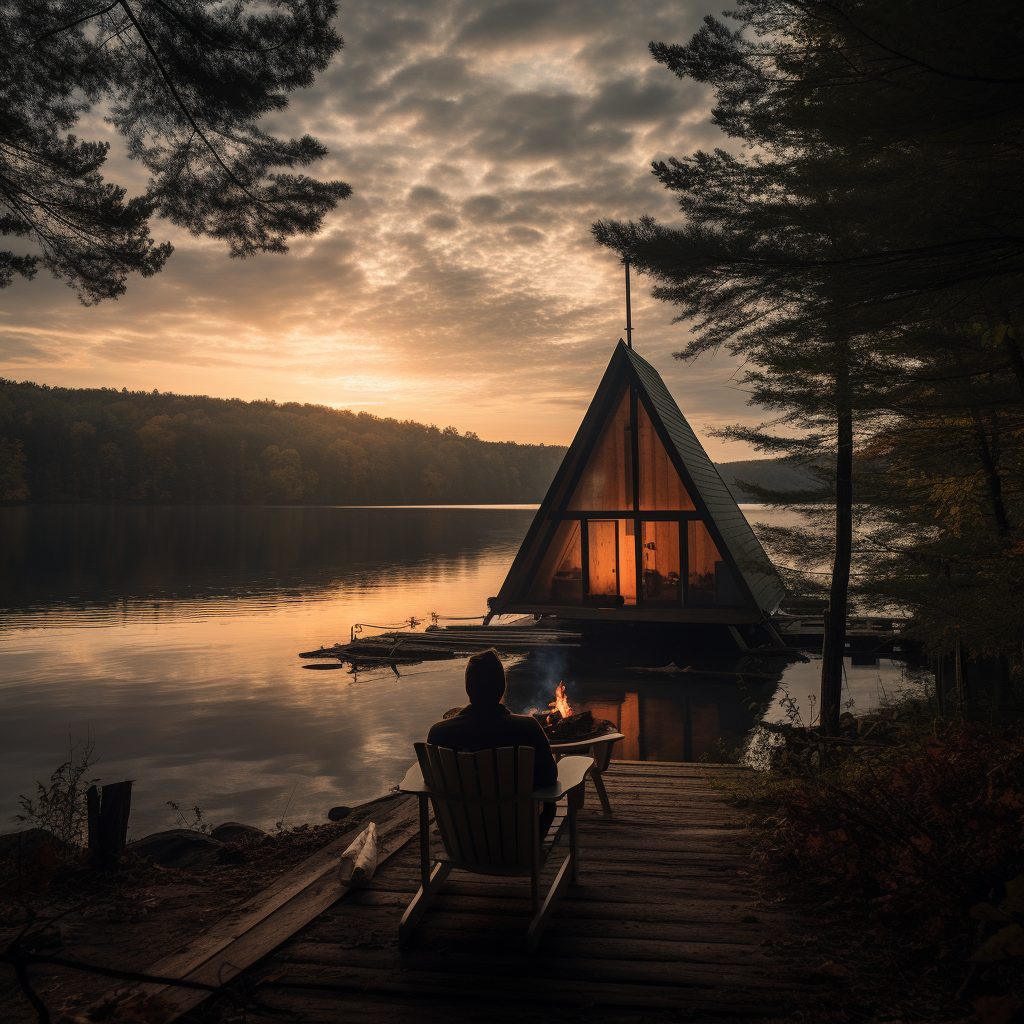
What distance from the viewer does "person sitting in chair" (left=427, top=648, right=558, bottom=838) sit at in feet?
11.3

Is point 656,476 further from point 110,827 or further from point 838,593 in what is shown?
point 110,827

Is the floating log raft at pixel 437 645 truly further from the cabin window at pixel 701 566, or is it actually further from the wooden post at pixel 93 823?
the wooden post at pixel 93 823

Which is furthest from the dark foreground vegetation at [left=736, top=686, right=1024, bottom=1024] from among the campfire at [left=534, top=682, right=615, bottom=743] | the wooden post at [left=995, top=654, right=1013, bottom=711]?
the wooden post at [left=995, top=654, right=1013, bottom=711]

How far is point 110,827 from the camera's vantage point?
4938 millimetres

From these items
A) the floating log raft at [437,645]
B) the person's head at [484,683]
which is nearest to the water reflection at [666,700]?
the floating log raft at [437,645]

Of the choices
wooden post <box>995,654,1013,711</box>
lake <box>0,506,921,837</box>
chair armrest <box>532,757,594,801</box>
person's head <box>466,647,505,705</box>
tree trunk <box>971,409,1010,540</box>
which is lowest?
lake <box>0,506,921,837</box>

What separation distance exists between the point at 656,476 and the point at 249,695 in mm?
9894

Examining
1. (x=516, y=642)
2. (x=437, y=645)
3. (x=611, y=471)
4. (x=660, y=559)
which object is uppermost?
(x=611, y=471)

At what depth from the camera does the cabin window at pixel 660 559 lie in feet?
58.1

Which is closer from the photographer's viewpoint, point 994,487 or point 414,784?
point 414,784

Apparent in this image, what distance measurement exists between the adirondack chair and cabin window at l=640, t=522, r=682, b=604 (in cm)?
1452

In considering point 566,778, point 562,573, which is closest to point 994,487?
point 566,778

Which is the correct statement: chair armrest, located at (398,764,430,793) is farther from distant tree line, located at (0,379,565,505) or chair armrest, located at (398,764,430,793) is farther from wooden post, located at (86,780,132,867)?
distant tree line, located at (0,379,565,505)

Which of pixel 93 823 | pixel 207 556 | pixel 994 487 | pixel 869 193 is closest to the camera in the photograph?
pixel 869 193
